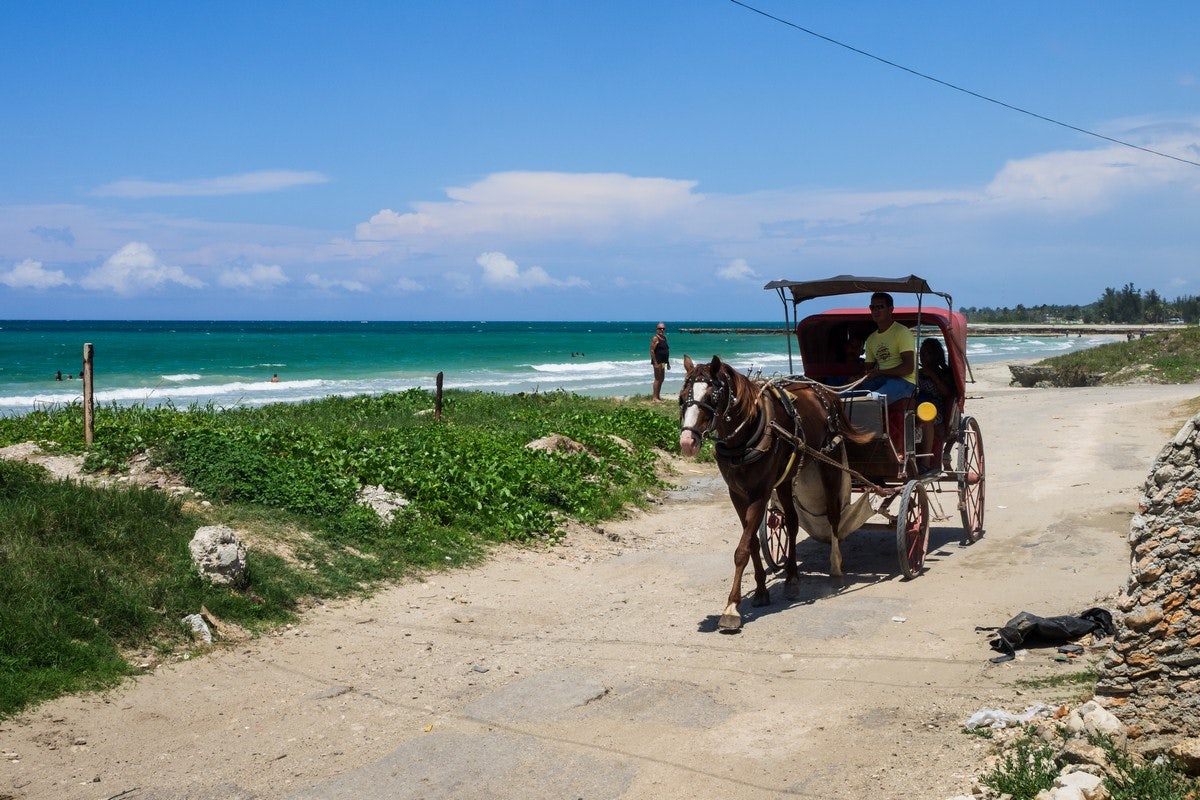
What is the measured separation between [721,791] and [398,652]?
3.41 meters

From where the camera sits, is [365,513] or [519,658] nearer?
[519,658]

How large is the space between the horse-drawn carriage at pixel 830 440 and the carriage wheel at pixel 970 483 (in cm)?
2

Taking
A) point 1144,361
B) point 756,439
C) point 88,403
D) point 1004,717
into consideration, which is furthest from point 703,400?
point 1144,361

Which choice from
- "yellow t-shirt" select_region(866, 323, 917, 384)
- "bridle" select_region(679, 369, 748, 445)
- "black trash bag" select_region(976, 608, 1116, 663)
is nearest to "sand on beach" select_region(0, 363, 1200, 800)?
"black trash bag" select_region(976, 608, 1116, 663)

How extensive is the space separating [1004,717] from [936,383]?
579 cm

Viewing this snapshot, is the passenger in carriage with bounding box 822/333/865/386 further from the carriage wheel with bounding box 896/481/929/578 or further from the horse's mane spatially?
the horse's mane

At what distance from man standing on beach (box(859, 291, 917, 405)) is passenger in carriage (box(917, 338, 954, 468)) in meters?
0.63

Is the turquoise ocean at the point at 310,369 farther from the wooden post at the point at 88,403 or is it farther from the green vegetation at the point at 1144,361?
the green vegetation at the point at 1144,361

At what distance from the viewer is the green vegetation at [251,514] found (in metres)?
7.59

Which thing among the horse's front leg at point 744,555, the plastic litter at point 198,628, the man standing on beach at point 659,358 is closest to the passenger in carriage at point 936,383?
the horse's front leg at point 744,555

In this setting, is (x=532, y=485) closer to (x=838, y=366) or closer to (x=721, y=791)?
(x=838, y=366)

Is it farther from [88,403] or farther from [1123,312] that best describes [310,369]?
[1123,312]

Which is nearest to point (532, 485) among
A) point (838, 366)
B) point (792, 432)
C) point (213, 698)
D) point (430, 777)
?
point (838, 366)

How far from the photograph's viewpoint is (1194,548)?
5.33 meters
